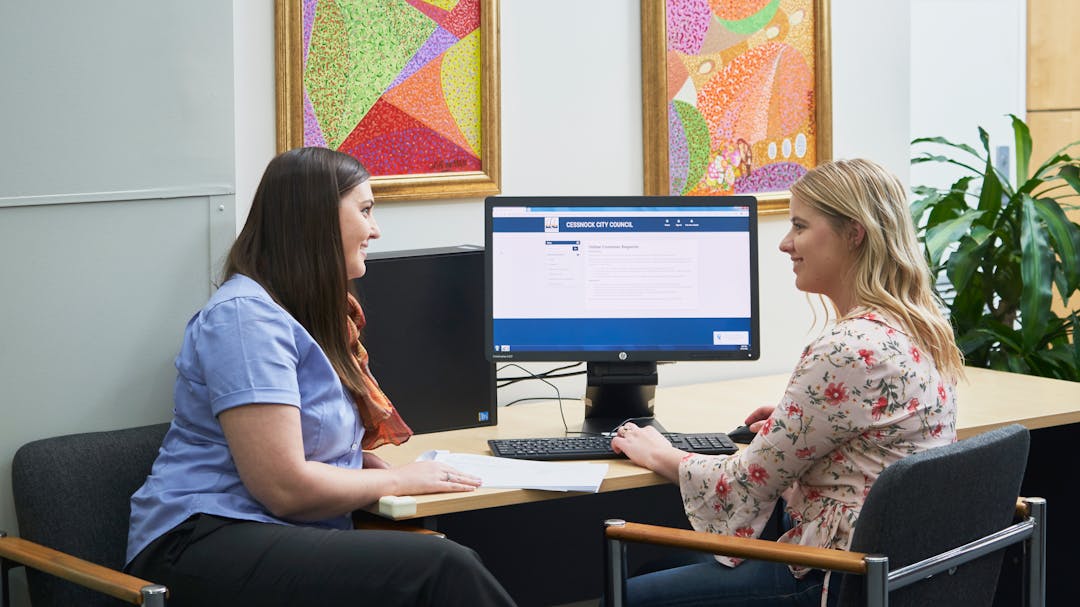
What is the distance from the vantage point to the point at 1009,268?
345 centimetres

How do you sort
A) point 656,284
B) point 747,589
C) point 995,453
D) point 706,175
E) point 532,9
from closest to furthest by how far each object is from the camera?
1. point 995,453
2. point 747,589
3. point 656,284
4. point 532,9
5. point 706,175

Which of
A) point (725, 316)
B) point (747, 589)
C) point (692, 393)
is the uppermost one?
point (725, 316)

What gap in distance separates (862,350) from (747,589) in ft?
1.47

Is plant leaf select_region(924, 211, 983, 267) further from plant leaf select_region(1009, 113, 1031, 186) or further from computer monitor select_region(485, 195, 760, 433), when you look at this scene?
computer monitor select_region(485, 195, 760, 433)

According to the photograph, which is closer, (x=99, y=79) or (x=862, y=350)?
(x=862, y=350)

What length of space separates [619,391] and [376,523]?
67 cm

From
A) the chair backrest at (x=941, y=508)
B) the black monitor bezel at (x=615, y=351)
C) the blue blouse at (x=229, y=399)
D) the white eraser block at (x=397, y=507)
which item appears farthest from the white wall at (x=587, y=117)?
the chair backrest at (x=941, y=508)

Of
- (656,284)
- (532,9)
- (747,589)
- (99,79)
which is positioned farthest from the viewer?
(532,9)

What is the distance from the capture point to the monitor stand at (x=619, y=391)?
8.59ft

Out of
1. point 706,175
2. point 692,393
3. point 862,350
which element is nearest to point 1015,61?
point 706,175

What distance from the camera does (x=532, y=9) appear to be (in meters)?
2.88

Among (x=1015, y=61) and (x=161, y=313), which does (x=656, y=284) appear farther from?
(x=1015, y=61)

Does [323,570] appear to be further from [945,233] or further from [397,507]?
[945,233]

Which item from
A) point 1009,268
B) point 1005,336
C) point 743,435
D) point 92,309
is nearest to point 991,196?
point 1009,268
